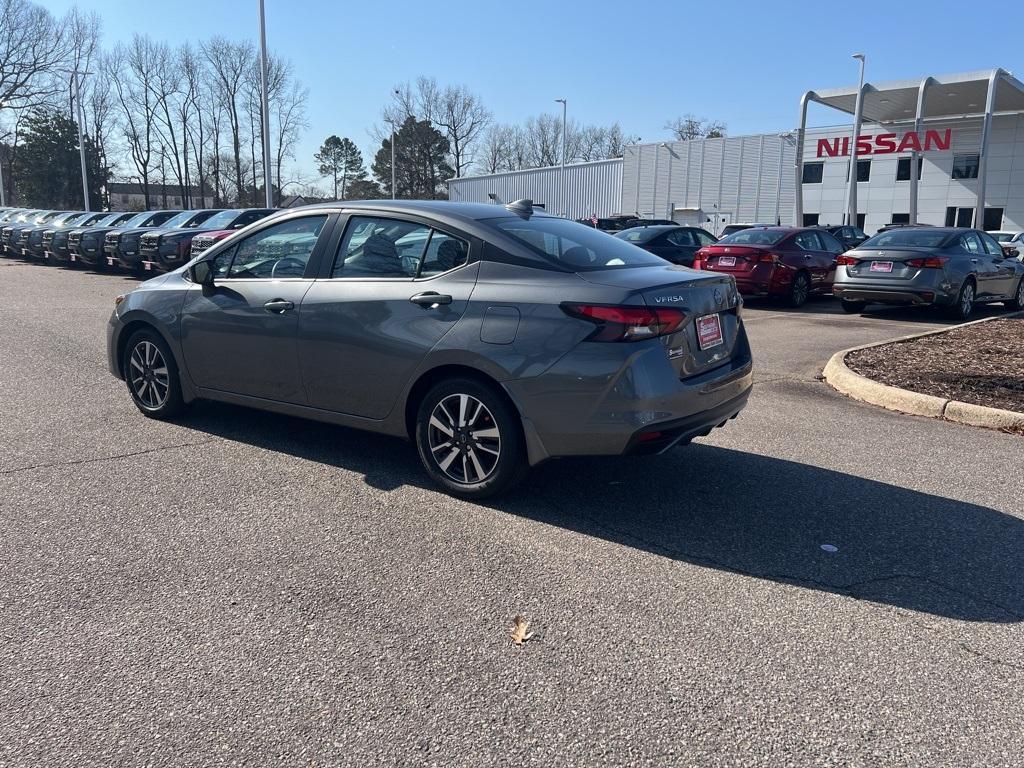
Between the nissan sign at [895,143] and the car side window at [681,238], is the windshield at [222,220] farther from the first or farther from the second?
the nissan sign at [895,143]

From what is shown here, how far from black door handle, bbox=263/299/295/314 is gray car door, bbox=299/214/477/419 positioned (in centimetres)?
12

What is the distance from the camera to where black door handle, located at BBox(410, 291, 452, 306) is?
450 cm

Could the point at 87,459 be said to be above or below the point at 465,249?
below

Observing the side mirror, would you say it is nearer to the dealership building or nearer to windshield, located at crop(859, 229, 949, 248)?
→ windshield, located at crop(859, 229, 949, 248)

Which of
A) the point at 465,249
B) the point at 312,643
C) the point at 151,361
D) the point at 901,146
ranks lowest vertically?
the point at 312,643

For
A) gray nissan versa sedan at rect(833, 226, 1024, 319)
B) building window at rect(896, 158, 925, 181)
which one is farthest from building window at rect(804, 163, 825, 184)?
gray nissan versa sedan at rect(833, 226, 1024, 319)

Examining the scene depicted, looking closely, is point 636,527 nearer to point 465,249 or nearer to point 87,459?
point 465,249

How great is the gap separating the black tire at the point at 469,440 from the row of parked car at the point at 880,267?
10390mm

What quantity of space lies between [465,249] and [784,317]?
33.8 ft

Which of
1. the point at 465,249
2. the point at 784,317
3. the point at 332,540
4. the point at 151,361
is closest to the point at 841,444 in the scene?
the point at 465,249

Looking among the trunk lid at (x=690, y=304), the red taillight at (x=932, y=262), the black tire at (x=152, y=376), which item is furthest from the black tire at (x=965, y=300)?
the black tire at (x=152, y=376)

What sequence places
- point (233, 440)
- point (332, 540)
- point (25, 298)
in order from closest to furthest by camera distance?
point (332, 540) → point (233, 440) → point (25, 298)

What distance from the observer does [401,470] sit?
5148 mm

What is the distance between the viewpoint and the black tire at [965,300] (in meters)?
12.7
